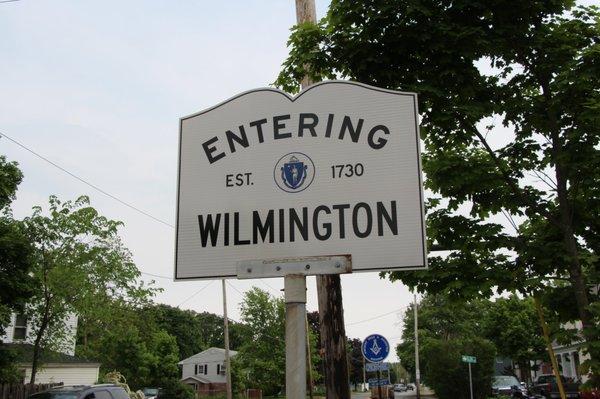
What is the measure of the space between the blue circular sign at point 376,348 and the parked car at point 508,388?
19.6 meters

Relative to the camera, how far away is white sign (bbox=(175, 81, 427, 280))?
3094 millimetres

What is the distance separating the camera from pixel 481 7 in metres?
9.16

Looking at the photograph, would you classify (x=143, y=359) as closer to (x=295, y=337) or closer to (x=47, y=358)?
(x=47, y=358)

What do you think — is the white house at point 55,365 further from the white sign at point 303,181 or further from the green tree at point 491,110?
the white sign at point 303,181

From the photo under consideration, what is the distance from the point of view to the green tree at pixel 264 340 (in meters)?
52.6

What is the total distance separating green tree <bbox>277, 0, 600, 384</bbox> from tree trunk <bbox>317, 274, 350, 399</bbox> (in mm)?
2109

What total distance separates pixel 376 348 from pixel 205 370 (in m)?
64.1

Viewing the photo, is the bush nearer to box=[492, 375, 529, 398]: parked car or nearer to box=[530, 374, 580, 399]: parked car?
box=[492, 375, 529, 398]: parked car

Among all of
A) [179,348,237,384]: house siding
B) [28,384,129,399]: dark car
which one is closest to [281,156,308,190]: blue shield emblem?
[28,384,129,399]: dark car

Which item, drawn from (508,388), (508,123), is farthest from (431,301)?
(508,123)

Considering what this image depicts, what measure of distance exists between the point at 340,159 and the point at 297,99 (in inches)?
17.9

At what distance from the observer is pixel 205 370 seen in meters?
74.8

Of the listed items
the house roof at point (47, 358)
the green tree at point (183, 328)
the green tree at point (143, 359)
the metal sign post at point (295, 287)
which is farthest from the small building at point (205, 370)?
the metal sign post at point (295, 287)

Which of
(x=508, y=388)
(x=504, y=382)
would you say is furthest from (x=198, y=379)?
(x=508, y=388)
